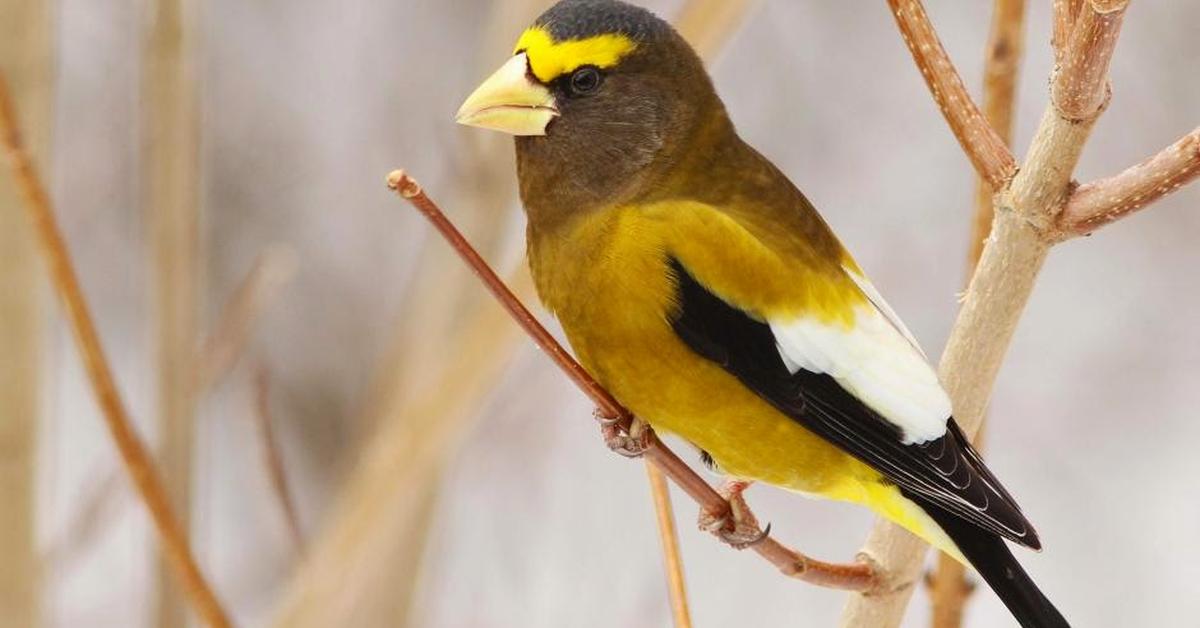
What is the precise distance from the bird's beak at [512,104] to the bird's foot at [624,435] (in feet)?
0.74

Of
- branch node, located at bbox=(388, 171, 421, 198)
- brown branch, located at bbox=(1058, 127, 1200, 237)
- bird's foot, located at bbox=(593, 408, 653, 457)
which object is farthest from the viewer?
bird's foot, located at bbox=(593, 408, 653, 457)

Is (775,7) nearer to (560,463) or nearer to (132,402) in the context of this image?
(560,463)

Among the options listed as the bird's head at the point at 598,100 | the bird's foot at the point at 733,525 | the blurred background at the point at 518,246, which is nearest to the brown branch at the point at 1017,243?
the bird's foot at the point at 733,525

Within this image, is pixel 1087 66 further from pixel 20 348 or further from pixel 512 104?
pixel 20 348

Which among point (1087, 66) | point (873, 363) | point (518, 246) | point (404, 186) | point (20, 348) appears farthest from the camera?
point (518, 246)

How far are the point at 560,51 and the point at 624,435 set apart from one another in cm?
29

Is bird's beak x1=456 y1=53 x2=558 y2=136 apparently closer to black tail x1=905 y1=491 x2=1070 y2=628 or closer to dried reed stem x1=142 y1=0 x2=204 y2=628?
dried reed stem x1=142 y1=0 x2=204 y2=628

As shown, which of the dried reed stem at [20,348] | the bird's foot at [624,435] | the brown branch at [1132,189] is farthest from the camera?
the bird's foot at [624,435]

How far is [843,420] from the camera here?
1.14 m

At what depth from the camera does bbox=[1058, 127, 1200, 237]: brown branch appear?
2.67 ft

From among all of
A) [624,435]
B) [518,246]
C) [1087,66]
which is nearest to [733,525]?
[624,435]

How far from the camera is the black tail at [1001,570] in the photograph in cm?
106

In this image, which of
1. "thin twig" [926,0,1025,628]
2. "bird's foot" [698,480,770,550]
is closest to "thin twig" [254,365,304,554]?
"bird's foot" [698,480,770,550]

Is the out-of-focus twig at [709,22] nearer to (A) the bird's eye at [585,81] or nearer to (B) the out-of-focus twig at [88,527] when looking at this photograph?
(A) the bird's eye at [585,81]
